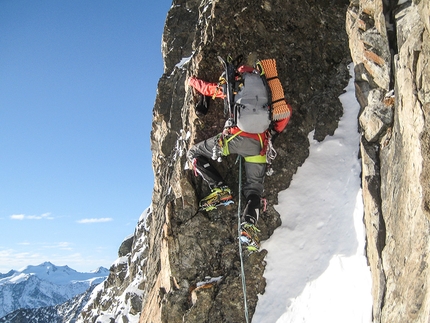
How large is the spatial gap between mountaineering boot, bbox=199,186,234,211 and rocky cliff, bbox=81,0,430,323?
36 cm

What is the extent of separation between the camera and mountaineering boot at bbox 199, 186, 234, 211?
802cm

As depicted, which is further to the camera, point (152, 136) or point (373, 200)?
point (152, 136)

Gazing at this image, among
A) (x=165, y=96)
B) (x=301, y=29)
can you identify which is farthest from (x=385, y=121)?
(x=165, y=96)

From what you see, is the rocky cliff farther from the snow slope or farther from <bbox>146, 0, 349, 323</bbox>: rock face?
the snow slope

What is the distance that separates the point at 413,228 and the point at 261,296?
3.87 meters

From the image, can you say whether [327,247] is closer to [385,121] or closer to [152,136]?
[385,121]

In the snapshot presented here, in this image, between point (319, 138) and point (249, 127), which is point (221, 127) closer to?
point (249, 127)

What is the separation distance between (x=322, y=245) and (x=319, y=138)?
3.01 m

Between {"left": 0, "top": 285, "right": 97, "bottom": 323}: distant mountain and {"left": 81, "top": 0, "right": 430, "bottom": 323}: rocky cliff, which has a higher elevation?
{"left": 81, "top": 0, "right": 430, "bottom": 323}: rocky cliff

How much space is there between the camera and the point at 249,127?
7598mm

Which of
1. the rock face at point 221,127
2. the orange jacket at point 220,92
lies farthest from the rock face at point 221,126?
the orange jacket at point 220,92

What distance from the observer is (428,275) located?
4.07 m

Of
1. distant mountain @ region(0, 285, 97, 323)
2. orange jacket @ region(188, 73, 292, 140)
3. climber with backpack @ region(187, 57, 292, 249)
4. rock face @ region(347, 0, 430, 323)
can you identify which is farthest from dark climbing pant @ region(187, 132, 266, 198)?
distant mountain @ region(0, 285, 97, 323)

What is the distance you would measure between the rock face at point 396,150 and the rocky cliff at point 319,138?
2 cm
